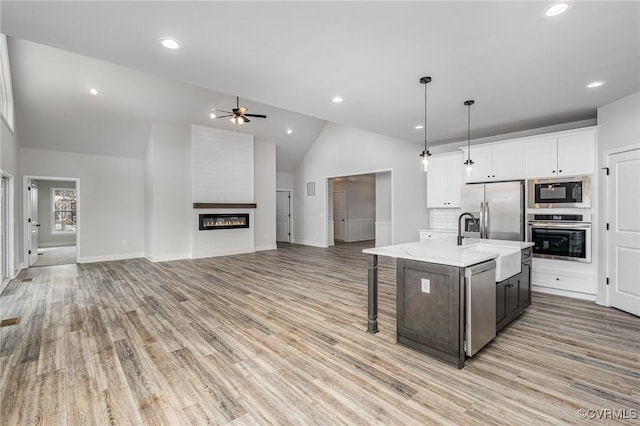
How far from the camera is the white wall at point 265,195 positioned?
914 centimetres

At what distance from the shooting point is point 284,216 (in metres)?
11.6

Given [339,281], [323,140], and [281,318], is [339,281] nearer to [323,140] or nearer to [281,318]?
[281,318]

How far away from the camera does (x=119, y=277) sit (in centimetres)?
577

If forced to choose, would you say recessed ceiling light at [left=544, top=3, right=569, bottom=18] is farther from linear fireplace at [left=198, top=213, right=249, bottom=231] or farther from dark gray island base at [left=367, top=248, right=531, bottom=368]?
linear fireplace at [left=198, top=213, right=249, bottom=231]

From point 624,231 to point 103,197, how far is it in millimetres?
10425

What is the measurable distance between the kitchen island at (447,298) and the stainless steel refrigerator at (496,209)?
6.58 feet

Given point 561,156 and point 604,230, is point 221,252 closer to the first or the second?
point 561,156

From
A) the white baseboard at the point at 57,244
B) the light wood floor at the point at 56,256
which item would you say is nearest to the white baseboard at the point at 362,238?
the light wood floor at the point at 56,256

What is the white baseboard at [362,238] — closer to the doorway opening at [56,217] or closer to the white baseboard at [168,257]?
the white baseboard at [168,257]

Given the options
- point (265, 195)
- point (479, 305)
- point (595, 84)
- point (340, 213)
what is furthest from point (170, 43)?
point (340, 213)

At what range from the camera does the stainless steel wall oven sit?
4.21 metres

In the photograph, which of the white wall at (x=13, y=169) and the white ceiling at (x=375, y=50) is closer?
the white ceiling at (x=375, y=50)

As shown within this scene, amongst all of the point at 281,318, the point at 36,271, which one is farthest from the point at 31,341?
the point at 36,271

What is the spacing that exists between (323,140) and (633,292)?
805 cm
